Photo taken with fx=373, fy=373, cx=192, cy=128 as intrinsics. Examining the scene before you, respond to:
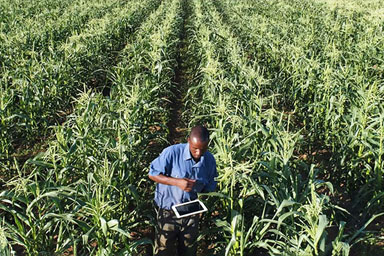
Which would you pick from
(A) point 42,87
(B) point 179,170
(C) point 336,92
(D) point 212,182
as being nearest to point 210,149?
(D) point 212,182

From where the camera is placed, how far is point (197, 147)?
2799mm

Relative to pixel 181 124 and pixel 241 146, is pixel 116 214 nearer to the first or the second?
pixel 241 146

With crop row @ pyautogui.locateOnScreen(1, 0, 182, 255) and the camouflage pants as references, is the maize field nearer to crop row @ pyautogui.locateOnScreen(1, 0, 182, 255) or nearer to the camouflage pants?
crop row @ pyautogui.locateOnScreen(1, 0, 182, 255)

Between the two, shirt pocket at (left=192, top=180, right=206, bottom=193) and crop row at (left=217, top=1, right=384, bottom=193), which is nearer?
shirt pocket at (left=192, top=180, right=206, bottom=193)

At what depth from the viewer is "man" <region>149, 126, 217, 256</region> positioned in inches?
115

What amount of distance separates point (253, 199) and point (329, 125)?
247cm

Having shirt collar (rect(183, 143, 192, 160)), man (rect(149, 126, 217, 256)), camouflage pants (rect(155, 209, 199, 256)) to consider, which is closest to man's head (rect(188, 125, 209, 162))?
man (rect(149, 126, 217, 256))

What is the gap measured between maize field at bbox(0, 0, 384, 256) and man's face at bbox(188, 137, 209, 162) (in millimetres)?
283

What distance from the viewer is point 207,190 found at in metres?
3.13

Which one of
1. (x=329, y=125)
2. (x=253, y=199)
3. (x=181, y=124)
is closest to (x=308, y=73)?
(x=329, y=125)

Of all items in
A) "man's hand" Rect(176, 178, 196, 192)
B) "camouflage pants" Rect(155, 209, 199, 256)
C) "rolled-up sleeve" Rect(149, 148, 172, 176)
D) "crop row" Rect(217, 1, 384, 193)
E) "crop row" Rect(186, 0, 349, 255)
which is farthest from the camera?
"crop row" Rect(217, 1, 384, 193)

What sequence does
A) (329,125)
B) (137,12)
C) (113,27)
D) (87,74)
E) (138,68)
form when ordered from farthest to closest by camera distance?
(137,12)
(113,27)
(87,74)
(138,68)
(329,125)

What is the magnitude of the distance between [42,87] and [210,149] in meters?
3.29

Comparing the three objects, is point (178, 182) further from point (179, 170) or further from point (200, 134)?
point (200, 134)
